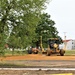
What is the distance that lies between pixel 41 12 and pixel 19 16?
182 centimetres

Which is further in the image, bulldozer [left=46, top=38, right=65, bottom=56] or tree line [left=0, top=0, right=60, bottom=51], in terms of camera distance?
bulldozer [left=46, top=38, right=65, bottom=56]

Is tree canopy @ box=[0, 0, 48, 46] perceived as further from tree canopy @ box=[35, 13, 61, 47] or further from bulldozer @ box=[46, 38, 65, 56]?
tree canopy @ box=[35, 13, 61, 47]

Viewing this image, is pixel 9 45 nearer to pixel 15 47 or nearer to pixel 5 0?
pixel 15 47

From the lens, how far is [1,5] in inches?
1057

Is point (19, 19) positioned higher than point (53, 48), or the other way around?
point (19, 19)

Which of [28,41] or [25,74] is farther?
[28,41]

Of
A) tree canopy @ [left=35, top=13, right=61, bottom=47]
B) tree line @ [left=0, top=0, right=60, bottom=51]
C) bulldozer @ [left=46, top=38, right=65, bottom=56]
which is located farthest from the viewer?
tree canopy @ [left=35, top=13, right=61, bottom=47]

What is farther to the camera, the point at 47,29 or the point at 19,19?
the point at 47,29

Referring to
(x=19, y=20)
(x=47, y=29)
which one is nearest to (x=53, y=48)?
(x=19, y=20)

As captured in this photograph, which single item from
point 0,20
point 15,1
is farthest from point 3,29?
point 15,1

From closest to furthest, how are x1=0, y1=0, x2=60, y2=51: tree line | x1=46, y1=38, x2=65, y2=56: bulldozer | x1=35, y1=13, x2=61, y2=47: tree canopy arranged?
x1=0, y1=0, x2=60, y2=51: tree line < x1=46, y1=38, x2=65, y2=56: bulldozer < x1=35, y1=13, x2=61, y2=47: tree canopy

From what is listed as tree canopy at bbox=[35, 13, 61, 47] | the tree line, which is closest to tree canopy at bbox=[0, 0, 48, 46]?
the tree line

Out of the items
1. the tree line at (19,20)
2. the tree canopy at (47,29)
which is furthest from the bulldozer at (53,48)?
the tree canopy at (47,29)

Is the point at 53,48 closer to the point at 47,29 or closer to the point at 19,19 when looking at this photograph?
the point at 19,19
